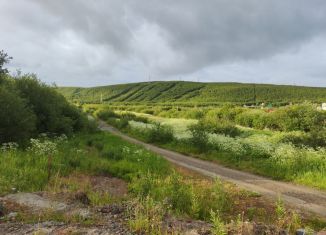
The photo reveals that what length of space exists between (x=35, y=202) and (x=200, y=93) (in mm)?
142760

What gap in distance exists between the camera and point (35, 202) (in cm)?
1020

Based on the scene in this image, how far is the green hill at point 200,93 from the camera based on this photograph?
134 m

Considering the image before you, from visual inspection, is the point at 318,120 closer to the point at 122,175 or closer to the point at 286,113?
the point at 286,113

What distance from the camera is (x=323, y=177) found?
51.8 ft

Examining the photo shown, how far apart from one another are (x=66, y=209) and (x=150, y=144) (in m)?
23.9

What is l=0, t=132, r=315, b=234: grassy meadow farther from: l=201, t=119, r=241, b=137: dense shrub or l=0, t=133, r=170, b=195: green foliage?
l=201, t=119, r=241, b=137: dense shrub

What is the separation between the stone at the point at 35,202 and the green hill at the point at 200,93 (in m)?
115

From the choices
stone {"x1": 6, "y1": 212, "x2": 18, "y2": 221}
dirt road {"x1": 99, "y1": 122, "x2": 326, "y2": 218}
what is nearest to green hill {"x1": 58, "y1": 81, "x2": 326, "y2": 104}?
dirt road {"x1": 99, "y1": 122, "x2": 326, "y2": 218}

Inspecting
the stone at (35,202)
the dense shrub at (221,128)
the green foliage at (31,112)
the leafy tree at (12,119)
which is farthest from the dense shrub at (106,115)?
the stone at (35,202)

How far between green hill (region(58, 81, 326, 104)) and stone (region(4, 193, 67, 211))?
115023 mm

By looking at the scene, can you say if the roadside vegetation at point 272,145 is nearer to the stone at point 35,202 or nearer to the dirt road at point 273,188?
the dirt road at point 273,188

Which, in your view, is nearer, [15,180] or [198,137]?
[15,180]

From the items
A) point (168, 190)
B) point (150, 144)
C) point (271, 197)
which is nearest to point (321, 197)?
point (271, 197)

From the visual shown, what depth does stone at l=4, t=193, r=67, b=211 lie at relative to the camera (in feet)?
31.6
